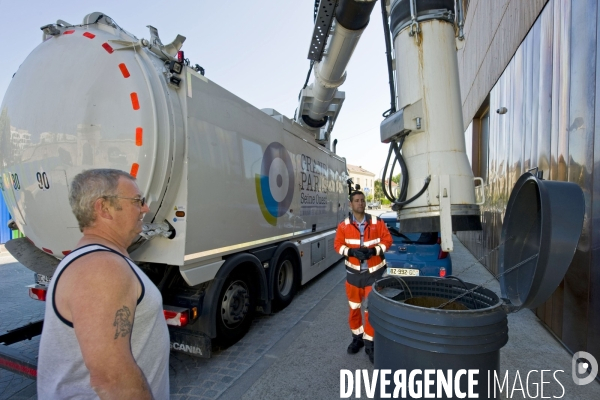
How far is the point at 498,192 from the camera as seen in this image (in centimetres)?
669

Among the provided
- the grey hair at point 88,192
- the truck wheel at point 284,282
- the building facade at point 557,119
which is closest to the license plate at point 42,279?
the truck wheel at point 284,282

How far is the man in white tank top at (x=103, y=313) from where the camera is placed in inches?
39.8

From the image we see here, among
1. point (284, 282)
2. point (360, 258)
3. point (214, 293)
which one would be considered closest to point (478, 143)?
point (284, 282)

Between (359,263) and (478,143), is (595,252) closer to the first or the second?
(359,263)

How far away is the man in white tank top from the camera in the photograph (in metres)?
1.01

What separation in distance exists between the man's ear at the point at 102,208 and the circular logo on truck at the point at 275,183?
8.64 feet

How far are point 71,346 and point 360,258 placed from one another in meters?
2.70

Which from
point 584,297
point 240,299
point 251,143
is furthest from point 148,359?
point 584,297

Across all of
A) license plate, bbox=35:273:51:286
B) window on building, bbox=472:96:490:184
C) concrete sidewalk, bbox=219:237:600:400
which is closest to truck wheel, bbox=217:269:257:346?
concrete sidewalk, bbox=219:237:600:400

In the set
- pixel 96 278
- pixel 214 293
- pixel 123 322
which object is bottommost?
pixel 214 293

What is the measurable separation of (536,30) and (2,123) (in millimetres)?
6538

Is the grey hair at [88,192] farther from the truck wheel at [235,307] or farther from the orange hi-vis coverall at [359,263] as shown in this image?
the orange hi-vis coverall at [359,263]

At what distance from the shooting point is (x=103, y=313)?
1017 millimetres

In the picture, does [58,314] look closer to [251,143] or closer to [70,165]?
[70,165]
